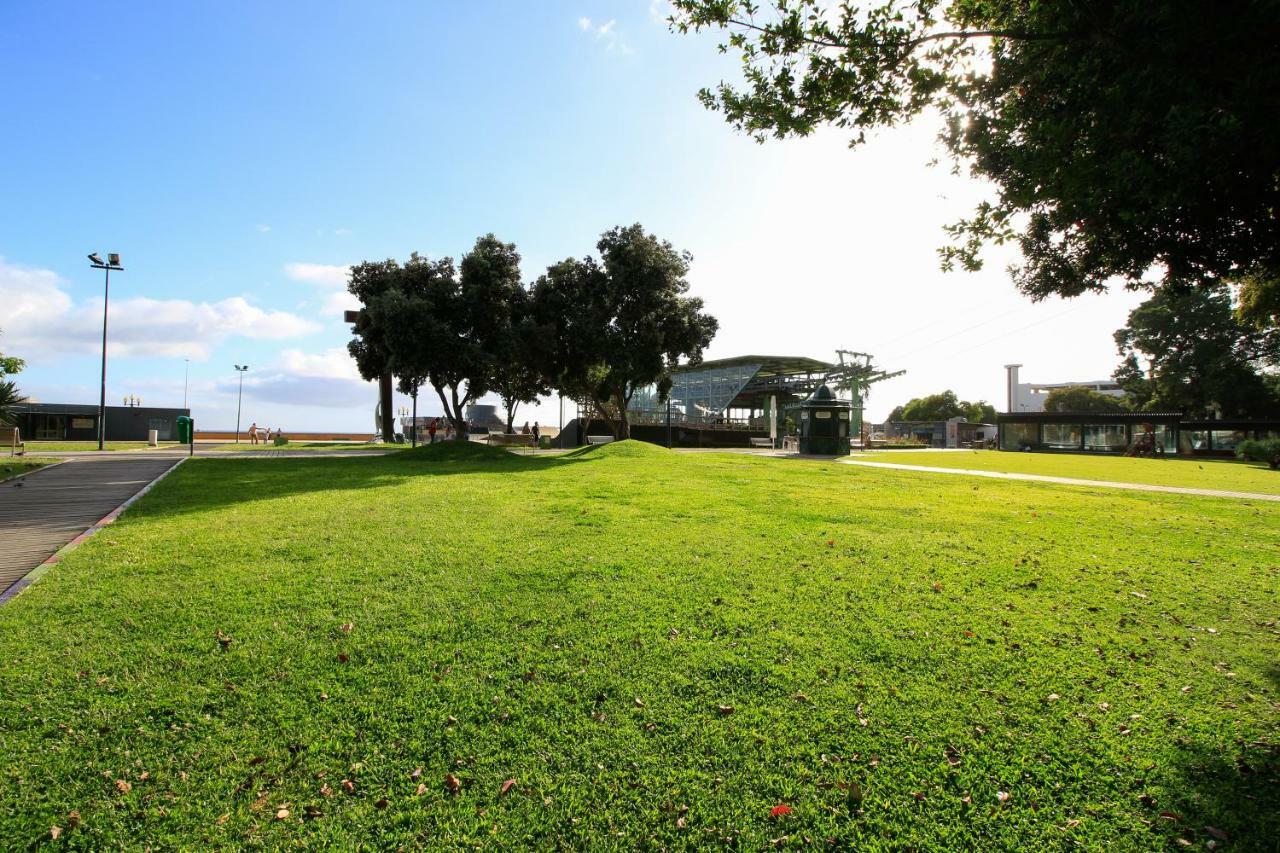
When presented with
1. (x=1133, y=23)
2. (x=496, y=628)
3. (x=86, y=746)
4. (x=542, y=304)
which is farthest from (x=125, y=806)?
(x=542, y=304)

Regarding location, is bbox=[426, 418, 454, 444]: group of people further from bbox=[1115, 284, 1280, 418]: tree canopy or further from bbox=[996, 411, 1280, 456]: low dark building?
bbox=[1115, 284, 1280, 418]: tree canopy

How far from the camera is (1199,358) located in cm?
4775

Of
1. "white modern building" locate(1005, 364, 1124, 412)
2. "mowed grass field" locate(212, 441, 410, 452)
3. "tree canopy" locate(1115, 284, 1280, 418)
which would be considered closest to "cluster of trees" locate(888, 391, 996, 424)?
"white modern building" locate(1005, 364, 1124, 412)

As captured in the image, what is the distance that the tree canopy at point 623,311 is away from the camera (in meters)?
24.7

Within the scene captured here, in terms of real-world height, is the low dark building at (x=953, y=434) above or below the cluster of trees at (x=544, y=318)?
below

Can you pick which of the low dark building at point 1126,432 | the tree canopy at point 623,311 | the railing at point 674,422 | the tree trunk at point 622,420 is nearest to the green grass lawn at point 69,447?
the tree canopy at point 623,311

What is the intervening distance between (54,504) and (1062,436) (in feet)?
195

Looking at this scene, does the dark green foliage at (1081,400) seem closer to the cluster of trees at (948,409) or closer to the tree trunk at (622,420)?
the cluster of trees at (948,409)

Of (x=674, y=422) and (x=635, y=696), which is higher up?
(x=674, y=422)

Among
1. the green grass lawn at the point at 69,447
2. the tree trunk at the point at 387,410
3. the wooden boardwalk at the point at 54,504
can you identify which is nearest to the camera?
the wooden boardwalk at the point at 54,504

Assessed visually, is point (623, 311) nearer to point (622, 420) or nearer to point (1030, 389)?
point (622, 420)

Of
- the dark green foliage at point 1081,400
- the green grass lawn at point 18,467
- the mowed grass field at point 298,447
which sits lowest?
the green grass lawn at point 18,467

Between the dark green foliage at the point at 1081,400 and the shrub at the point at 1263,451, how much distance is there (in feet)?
140

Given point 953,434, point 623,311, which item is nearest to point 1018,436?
point 953,434
